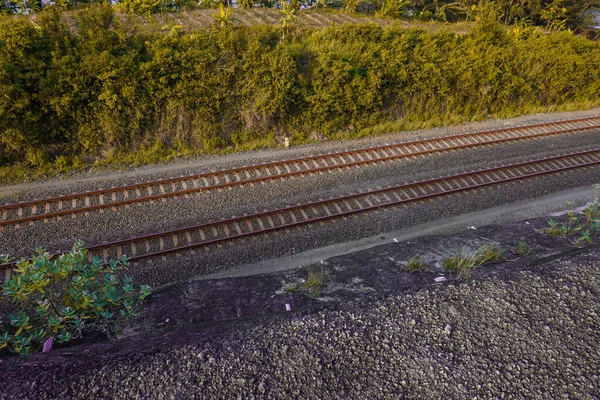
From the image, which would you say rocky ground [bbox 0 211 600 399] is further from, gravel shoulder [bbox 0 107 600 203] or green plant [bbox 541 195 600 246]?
gravel shoulder [bbox 0 107 600 203]

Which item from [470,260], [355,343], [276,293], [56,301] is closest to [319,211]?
[276,293]

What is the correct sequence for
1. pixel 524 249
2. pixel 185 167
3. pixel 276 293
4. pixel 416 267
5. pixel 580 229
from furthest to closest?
pixel 185 167 → pixel 580 229 → pixel 524 249 → pixel 416 267 → pixel 276 293

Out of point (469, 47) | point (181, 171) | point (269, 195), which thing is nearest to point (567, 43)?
point (469, 47)

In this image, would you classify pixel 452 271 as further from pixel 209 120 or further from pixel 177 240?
pixel 209 120

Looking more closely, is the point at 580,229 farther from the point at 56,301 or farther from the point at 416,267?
the point at 56,301

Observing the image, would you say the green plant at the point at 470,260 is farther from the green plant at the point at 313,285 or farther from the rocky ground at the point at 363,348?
the green plant at the point at 313,285
